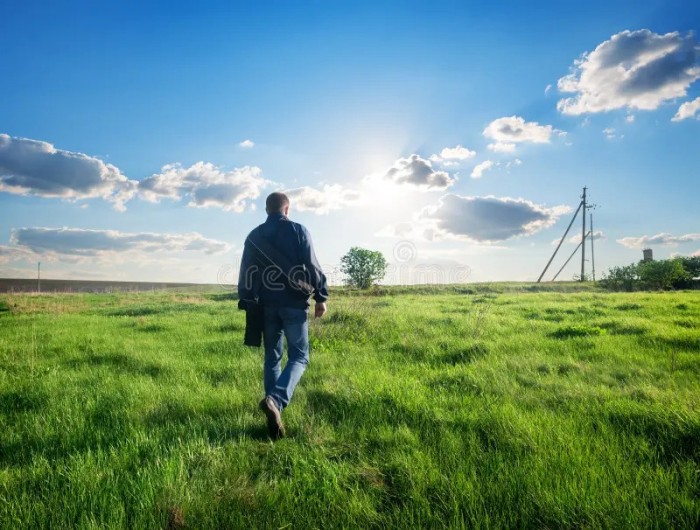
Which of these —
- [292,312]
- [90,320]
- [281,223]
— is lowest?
[90,320]

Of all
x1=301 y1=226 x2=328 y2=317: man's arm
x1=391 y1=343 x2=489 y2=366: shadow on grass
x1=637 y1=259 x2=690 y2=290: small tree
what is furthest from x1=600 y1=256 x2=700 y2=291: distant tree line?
x1=301 y1=226 x2=328 y2=317: man's arm

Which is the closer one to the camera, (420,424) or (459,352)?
(420,424)

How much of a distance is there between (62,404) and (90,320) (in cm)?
1192

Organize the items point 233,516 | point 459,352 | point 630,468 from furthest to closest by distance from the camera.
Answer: point 459,352 < point 630,468 < point 233,516

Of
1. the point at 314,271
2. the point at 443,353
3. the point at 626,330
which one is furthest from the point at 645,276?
the point at 314,271

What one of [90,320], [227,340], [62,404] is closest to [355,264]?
[90,320]

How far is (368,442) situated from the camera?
338 centimetres

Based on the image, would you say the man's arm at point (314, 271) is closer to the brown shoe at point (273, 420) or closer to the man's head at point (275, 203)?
the man's head at point (275, 203)

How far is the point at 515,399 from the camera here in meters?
4.32

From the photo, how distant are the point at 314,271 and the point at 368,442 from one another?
1.87 m

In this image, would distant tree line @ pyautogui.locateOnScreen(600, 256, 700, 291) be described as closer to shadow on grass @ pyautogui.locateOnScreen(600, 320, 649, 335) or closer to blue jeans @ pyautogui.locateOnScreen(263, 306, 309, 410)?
shadow on grass @ pyautogui.locateOnScreen(600, 320, 649, 335)

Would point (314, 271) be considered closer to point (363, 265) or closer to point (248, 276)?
point (248, 276)

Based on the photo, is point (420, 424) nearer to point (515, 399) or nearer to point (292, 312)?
point (515, 399)

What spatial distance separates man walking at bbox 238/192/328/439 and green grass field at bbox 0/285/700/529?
0.65 m
